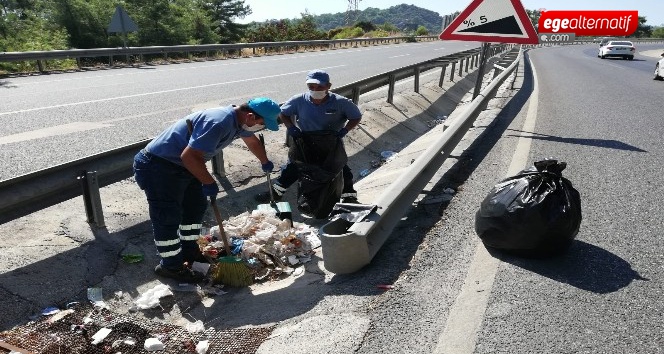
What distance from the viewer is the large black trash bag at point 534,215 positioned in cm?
353

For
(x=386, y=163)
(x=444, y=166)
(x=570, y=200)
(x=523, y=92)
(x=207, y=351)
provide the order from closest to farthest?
(x=207, y=351), (x=570, y=200), (x=444, y=166), (x=386, y=163), (x=523, y=92)

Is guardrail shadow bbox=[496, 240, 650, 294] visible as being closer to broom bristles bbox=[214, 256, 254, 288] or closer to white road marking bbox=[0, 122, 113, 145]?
broom bristles bbox=[214, 256, 254, 288]

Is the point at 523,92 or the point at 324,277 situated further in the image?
the point at 523,92

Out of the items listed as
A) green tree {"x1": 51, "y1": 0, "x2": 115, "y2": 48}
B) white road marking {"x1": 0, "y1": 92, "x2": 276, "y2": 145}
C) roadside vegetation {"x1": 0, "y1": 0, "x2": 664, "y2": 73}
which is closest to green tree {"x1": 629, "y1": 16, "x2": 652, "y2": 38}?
roadside vegetation {"x1": 0, "y1": 0, "x2": 664, "y2": 73}

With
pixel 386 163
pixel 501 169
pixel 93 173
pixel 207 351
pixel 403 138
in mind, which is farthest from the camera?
pixel 403 138

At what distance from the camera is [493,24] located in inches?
300

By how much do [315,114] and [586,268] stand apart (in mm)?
3188

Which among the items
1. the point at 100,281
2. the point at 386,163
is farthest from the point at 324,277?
the point at 386,163

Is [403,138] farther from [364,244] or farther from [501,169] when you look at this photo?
[364,244]

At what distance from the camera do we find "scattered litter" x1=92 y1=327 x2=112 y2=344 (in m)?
3.39

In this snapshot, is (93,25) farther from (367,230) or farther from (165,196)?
(367,230)

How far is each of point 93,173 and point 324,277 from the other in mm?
2021

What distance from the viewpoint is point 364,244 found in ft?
12.0

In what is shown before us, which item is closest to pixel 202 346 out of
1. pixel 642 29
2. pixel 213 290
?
pixel 213 290
